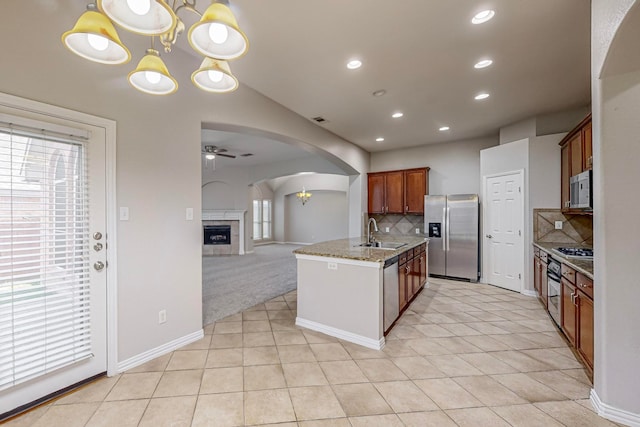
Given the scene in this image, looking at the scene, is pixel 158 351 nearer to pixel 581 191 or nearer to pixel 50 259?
pixel 50 259

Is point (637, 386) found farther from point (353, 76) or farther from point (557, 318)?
point (353, 76)

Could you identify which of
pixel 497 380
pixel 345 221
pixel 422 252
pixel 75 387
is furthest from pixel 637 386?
pixel 345 221

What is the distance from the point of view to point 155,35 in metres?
1.28

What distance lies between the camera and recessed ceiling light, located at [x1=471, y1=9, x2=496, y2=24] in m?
2.07

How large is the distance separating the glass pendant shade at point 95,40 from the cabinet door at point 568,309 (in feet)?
12.5

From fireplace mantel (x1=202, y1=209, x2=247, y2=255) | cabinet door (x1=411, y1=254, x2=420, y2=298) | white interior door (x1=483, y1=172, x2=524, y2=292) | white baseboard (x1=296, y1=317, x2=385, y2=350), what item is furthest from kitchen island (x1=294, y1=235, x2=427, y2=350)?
fireplace mantel (x1=202, y1=209, x2=247, y2=255)

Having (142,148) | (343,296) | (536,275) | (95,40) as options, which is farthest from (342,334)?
(536,275)

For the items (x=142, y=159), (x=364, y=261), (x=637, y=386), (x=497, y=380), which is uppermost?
(x=142, y=159)

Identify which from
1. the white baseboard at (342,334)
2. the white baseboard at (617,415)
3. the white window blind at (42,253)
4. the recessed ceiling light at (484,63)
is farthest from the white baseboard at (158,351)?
the recessed ceiling light at (484,63)

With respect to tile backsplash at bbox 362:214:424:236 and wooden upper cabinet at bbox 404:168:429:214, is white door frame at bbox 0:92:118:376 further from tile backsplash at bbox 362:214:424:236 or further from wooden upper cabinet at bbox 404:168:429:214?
wooden upper cabinet at bbox 404:168:429:214

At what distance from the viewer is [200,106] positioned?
2779 mm

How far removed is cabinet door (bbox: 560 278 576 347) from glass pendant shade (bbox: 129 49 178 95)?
3655 millimetres

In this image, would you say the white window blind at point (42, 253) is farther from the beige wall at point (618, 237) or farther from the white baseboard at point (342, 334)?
the beige wall at point (618, 237)

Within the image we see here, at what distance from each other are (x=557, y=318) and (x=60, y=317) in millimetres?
4616
